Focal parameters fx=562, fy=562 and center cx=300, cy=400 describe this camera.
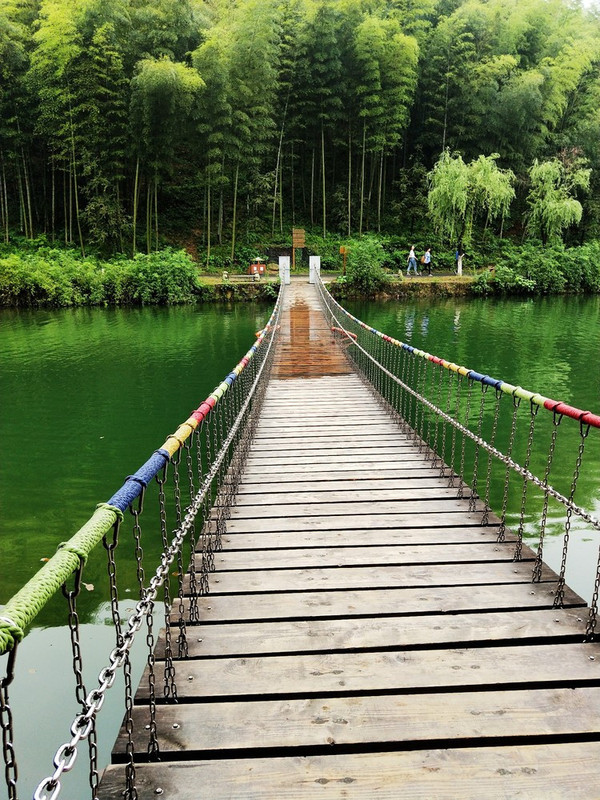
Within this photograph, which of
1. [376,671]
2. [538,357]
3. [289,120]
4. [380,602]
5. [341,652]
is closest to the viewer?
[376,671]

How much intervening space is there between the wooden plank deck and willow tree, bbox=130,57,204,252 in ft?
61.7

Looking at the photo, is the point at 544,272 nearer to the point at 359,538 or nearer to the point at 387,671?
the point at 359,538

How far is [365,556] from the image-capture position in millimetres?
2762

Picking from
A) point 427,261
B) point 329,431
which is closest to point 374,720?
point 329,431

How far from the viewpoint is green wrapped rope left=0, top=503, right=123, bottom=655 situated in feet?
2.88

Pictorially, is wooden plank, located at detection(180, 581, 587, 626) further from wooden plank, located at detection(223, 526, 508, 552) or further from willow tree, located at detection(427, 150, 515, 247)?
willow tree, located at detection(427, 150, 515, 247)

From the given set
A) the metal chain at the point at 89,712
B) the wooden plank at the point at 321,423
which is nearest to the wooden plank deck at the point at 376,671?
the metal chain at the point at 89,712

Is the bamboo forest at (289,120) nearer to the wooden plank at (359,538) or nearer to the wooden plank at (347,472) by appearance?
the wooden plank at (347,472)

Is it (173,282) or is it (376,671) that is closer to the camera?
(376,671)

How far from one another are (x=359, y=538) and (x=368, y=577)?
417 mm

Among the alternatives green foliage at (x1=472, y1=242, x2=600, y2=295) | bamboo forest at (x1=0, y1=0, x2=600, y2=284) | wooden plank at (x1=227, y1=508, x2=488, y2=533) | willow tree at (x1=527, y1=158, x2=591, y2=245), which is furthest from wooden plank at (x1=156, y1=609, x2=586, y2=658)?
willow tree at (x1=527, y1=158, x2=591, y2=245)

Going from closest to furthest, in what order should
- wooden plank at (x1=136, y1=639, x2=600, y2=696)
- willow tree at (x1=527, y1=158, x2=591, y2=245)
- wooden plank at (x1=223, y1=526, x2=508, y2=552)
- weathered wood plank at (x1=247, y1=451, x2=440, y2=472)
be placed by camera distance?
wooden plank at (x1=136, y1=639, x2=600, y2=696) → wooden plank at (x1=223, y1=526, x2=508, y2=552) → weathered wood plank at (x1=247, y1=451, x2=440, y2=472) → willow tree at (x1=527, y1=158, x2=591, y2=245)

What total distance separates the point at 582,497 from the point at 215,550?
145 inches

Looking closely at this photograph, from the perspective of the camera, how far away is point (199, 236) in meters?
25.1
